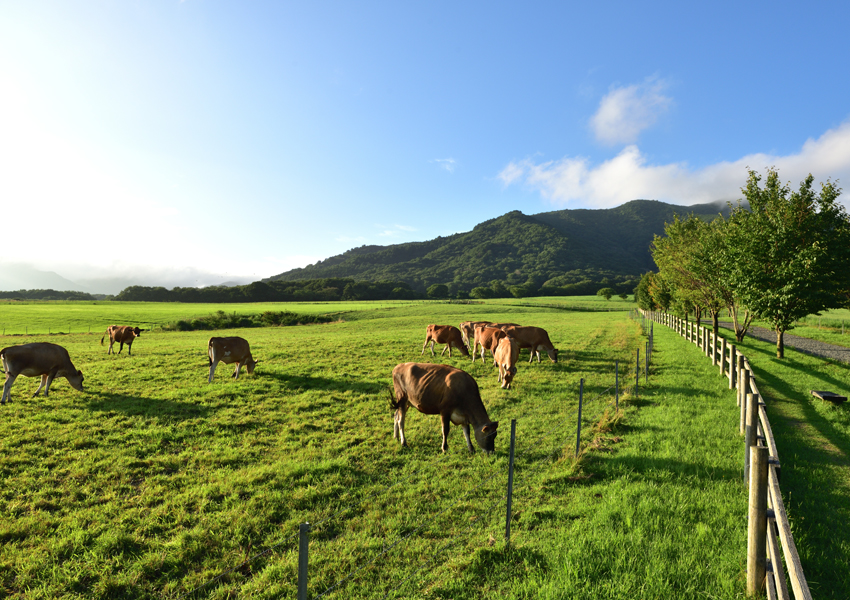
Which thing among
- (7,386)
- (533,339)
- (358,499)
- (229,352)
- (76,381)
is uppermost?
(533,339)

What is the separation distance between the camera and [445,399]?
26.9ft

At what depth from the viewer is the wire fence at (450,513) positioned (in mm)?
4301

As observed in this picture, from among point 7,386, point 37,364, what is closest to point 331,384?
point 37,364

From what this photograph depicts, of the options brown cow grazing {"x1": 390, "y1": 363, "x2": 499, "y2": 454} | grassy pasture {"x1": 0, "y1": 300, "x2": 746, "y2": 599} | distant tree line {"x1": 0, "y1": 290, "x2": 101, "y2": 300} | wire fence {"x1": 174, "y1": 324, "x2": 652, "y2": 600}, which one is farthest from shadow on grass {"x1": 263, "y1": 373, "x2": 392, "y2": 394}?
distant tree line {"x1": 0, "y1": 290, "x2": 101, "y2": 300}

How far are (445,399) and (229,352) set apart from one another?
1083cm

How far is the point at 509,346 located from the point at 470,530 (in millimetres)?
8788

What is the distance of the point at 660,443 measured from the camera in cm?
797

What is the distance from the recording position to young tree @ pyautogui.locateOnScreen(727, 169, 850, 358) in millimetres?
16406

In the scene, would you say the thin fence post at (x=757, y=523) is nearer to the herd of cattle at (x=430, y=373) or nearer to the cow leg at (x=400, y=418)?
the herd of cattle at (x=430, y=373)

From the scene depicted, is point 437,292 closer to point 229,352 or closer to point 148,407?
point 229,352

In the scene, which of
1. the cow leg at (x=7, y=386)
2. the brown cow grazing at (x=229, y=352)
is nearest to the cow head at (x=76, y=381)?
the cow leg at (x=7, y=386)


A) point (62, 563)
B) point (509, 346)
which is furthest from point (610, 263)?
point (62, 563)

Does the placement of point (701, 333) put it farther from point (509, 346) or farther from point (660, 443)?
point (660, 443)

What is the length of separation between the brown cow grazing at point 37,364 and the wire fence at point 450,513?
490 inches
